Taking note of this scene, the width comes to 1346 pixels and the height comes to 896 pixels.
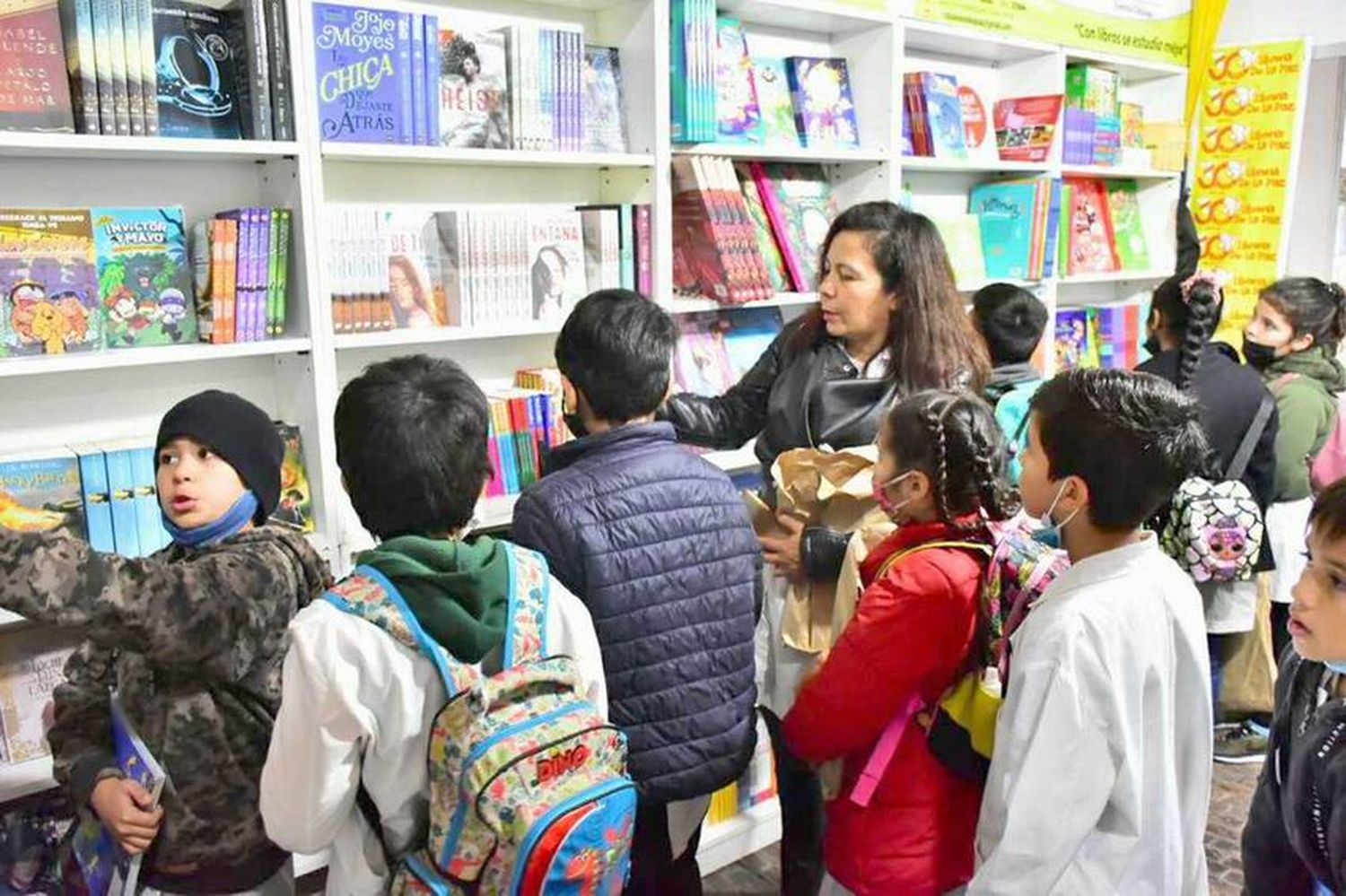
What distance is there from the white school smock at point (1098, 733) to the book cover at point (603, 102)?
5.36ft

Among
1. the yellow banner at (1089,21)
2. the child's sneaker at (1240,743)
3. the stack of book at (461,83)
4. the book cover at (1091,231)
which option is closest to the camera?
the stack of book at (461,83)

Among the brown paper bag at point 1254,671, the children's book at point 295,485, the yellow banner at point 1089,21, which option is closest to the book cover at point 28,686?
the children's book at point 295,485

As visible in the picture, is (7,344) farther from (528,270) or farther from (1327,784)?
(1327,784)

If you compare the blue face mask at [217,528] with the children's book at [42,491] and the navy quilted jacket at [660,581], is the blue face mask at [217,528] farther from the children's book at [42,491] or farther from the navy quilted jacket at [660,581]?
the children's book at [42,491]

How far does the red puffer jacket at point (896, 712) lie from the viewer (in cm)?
146

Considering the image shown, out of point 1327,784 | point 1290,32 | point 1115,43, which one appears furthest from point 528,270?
point 1290,32

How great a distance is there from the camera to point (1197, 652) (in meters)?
1.41

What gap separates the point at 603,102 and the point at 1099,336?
95.1 inches

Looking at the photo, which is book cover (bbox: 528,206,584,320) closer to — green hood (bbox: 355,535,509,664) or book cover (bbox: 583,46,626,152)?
book cover (bbox: 583,46,626,152)

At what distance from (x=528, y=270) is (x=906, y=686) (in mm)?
1406

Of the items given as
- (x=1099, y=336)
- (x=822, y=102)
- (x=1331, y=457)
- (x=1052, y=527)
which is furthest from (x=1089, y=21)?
(x=1052, y=527)

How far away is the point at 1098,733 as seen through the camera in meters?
1.32

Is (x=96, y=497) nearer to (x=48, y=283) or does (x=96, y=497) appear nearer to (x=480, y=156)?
(x=48, y=283)

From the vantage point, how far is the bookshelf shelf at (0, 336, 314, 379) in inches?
71.9
